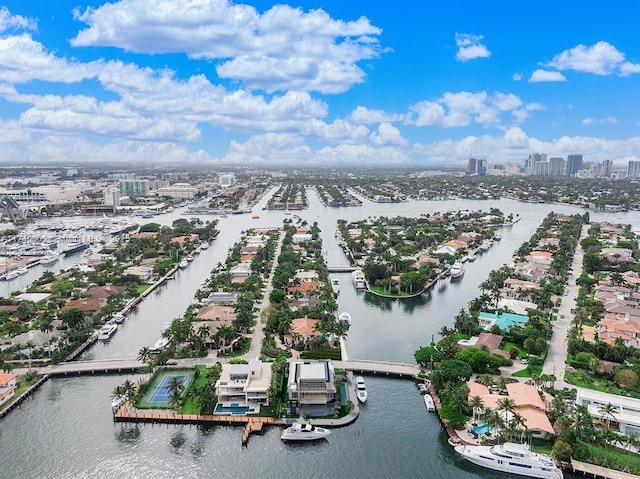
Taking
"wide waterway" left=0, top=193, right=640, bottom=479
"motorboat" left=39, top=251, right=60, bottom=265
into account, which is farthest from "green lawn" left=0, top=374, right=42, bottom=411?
"motorboat" left=39, top=251, right=60, bottom=265

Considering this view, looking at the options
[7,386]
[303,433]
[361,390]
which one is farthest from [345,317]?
[7,386]

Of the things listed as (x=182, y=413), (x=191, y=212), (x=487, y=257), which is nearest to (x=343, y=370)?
(x=182, y=413)

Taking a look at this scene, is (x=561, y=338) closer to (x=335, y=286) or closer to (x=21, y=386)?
(x=335, y=286)

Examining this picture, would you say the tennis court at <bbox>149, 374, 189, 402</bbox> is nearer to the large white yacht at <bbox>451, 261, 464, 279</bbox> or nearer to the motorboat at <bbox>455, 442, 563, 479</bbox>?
the motorboat at <bbox>455, 442, 563, 479</bbox>

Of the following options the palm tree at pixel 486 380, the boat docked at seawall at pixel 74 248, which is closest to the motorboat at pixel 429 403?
the palm tree at pixel 486 380

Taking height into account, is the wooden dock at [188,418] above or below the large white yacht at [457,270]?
below

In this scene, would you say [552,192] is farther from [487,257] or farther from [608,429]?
[608,429]

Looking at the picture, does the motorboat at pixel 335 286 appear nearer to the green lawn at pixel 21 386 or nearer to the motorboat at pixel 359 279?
the motorboat at pixel 359 279
